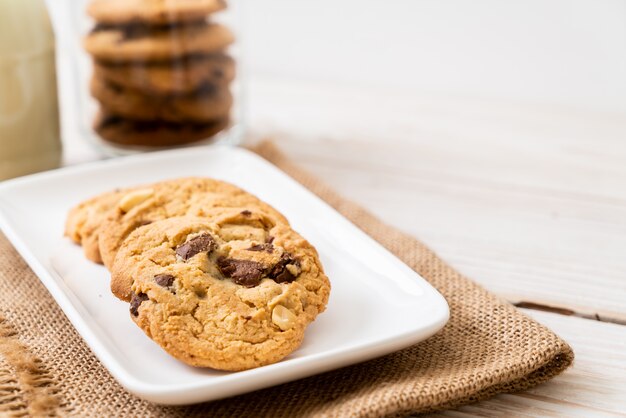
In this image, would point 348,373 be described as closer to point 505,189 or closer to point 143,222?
point 143,222

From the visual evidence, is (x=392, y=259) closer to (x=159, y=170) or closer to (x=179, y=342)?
(x=179, y=342)

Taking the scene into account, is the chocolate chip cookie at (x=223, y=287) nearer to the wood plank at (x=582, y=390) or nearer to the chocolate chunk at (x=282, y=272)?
the chocolate chunk at (x=282, y=272)

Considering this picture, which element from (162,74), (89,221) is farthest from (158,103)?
(89,221)

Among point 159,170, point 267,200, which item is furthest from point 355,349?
point 159,170

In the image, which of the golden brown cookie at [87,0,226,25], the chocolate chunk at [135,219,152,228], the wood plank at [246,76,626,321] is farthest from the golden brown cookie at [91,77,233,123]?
the chocolate chunk at [135,219,152,228]

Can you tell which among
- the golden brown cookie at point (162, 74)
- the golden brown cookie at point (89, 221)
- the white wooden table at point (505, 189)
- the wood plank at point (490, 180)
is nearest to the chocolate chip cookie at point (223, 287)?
the golden brown cookie at point (89, 221)
